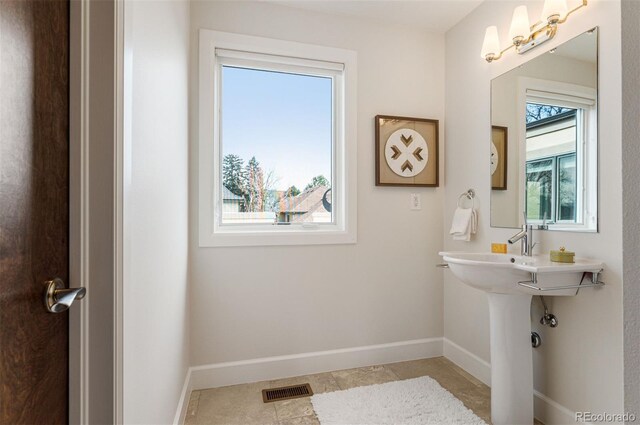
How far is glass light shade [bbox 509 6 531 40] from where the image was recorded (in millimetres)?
1668

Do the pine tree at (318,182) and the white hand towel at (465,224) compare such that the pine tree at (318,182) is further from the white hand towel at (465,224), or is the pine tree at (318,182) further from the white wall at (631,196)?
the white wall at (631,196)

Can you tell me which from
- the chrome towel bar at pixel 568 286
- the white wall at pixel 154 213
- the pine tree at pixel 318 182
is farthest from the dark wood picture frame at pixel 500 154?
the white wall at pixel 154 213

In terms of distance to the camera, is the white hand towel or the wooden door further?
the white hand towel

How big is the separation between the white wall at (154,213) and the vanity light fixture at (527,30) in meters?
1.73

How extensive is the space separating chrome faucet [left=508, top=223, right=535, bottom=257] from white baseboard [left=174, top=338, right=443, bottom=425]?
1063 mm

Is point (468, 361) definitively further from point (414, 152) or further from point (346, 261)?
point (414, 152)

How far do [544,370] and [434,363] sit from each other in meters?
0.75

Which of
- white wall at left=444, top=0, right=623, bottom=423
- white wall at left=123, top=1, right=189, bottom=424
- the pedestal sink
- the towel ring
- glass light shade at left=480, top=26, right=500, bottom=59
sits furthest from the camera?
the towel ring

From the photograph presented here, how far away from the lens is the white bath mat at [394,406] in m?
1.63

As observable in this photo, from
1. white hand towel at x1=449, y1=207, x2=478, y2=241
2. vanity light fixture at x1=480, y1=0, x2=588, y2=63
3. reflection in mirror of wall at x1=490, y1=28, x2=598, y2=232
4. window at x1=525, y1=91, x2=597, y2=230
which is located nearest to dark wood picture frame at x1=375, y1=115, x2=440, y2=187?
white hand towel at x1=449, y1=207, x2=478, y2=241

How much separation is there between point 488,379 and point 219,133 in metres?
2.31

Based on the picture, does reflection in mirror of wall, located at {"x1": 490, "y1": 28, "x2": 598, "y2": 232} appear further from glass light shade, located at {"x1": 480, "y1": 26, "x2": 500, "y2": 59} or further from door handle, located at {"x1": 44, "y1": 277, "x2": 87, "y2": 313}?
door handle, located at {"x1": 44, "y1": 277, "x2": 87, "y2": 313}

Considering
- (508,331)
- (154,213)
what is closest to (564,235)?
(508,331)

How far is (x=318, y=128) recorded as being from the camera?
2281 millimetres
